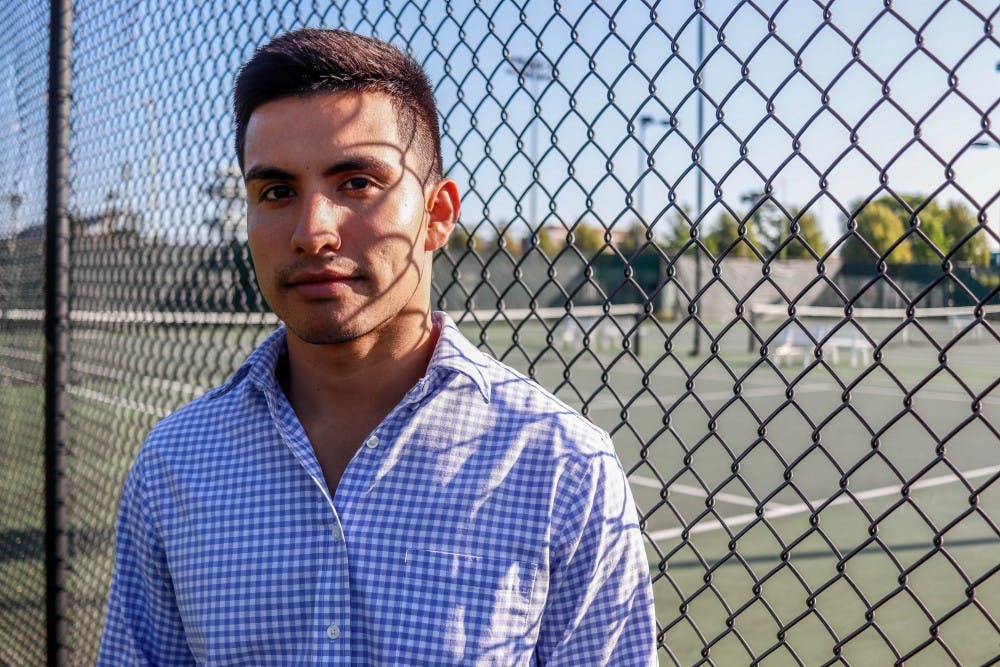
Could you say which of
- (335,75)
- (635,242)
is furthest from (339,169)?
(635,242)

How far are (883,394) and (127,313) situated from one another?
52.2 ft

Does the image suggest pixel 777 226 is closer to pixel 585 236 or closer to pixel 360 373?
pixel 360 373

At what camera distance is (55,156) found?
3.63 meters

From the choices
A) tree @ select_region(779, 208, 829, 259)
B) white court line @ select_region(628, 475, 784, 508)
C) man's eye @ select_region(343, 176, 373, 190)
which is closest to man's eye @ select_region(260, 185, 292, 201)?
man's eye @ select_region(343, 176, 373, 190)

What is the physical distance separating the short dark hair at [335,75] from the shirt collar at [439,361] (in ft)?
0.96

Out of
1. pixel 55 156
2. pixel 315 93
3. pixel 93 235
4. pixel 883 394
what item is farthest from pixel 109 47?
pixel 883 394

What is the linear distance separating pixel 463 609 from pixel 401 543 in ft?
0.46

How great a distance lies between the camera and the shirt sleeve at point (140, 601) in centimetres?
151

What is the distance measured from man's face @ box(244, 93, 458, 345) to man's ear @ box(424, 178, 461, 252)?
0.31 feet

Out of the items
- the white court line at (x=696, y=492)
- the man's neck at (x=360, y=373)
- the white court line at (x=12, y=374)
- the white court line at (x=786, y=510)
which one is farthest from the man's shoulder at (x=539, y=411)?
the white court line at (x=696, y=492)

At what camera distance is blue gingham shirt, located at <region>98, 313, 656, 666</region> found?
1.33 metres

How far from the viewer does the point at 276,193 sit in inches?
58.3

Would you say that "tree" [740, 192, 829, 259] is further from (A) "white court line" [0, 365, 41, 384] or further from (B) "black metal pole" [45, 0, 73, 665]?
(A) "white court line" [0, 365, 41, 384]

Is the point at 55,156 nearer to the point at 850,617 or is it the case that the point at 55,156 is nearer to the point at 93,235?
the point at 93,235
